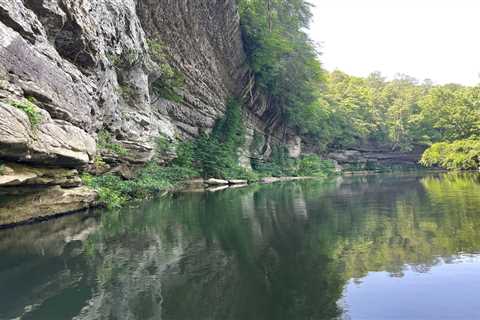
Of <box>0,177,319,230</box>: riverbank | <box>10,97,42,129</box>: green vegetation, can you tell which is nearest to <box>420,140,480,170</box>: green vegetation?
<box>0,177,319,230</box>: riverbank

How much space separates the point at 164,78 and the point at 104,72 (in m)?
7.81

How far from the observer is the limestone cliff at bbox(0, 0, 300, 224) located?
8.81m

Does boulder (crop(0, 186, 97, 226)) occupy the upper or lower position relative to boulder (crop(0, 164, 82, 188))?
lower

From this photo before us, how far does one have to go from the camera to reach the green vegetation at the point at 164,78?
2136 centimetres

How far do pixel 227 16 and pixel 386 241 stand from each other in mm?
24112

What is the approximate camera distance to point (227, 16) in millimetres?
27406

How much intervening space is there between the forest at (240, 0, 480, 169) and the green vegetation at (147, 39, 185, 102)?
11643 millimetres

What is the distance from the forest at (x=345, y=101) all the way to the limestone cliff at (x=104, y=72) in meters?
3.61

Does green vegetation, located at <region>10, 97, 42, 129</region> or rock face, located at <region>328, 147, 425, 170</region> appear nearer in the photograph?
green vegetation, located at <region>10, 97, 42, 129</region>

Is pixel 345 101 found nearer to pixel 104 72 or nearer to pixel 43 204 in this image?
pixel 104 72

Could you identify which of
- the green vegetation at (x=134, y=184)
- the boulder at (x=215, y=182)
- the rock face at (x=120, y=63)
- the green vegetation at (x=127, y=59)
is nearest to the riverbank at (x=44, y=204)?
the green vegetation at (x=134, y=184)

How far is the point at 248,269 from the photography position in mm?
5648

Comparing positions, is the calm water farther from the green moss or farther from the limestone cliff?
the green moss

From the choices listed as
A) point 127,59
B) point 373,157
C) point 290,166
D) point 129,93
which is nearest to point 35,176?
point 127,59
